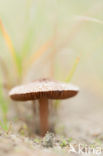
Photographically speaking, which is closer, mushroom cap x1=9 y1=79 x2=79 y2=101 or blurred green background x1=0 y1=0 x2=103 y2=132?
mushroom cap x1=9 y1=79 x2=79 y2=101

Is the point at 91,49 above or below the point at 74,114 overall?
above

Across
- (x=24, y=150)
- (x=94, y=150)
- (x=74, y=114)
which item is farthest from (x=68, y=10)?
(x=24, y=150)

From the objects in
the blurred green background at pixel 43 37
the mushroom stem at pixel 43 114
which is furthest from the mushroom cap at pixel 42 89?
the blurred green background at pixel 43 37

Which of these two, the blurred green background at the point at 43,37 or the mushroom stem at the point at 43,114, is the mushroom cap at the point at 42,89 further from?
the blurred green background at the point at 43,37

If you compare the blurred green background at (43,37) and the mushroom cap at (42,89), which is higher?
the blurred green background at (43,37)

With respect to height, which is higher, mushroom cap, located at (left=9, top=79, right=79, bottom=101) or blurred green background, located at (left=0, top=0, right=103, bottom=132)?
blurred green background, located at (left=0, top=0, right=103, bottom=132)

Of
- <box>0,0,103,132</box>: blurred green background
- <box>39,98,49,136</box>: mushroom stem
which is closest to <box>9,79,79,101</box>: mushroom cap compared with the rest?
<box>39,98,49,136</box>: mushroom stem

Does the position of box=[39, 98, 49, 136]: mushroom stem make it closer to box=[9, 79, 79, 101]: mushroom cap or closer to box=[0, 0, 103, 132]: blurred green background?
box=[9, 79, 79, 101]: mushroom cap

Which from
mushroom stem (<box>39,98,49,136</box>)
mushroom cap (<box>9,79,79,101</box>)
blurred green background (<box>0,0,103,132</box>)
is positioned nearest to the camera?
mushroom cap (<box>9,79,79,101</box>)

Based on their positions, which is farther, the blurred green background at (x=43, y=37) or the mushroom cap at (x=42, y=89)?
the blurred green background at (x=43, y=37)

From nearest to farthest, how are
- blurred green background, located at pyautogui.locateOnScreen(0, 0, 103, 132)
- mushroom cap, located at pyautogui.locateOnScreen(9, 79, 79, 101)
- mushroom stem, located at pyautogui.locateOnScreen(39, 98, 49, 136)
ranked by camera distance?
mushroom cap, located at pyautogui.locateOnScreen(9, 79, 79, 101)
mushroom stem, located at pyautogui.locateOnScreen(39, 98, 49, 136)
blurred green background, located at pyautogui.locateOnScreen(0, 0, 103, 132)

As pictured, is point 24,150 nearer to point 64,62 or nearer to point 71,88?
point 71,88
